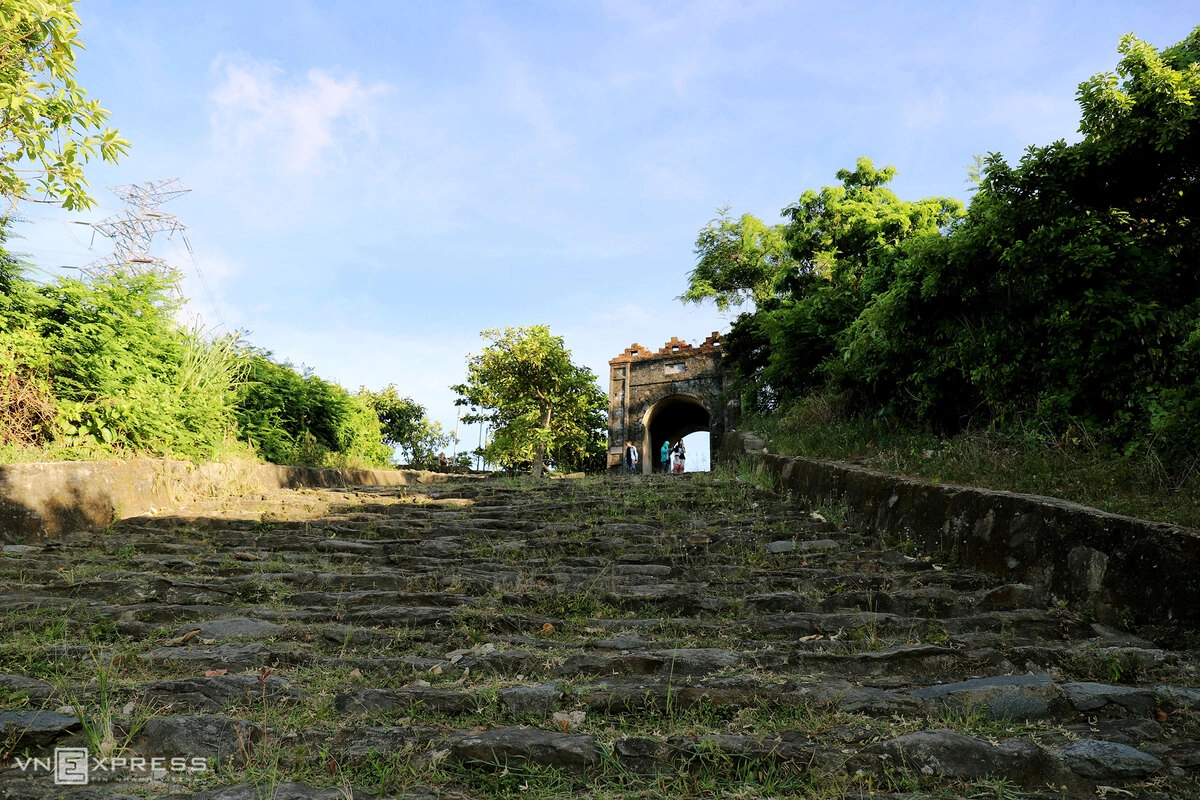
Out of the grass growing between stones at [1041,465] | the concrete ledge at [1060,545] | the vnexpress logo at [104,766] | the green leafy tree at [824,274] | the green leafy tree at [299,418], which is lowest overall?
the vnexpress logo at [104,766]

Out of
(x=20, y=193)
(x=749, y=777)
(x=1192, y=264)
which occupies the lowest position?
(x=749, y=777)

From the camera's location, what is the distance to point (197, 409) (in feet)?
27.2

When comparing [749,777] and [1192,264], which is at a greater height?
[1192,264]

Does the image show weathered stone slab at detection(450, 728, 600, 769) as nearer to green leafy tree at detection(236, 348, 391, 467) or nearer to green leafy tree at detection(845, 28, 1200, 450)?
green leafy tree at detection(845, 28, 1200, 450)

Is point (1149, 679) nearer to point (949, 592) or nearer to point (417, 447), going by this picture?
point (949, 592)

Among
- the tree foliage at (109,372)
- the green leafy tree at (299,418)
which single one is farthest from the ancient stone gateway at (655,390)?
the tree foliage at (109,372)

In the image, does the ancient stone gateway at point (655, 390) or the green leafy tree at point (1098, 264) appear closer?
the green leafy tree at point (1098, 264)

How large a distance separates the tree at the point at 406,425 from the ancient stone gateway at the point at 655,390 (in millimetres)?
7723

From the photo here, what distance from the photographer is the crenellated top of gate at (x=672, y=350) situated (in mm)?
25203

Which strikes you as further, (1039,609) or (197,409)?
(197,409)

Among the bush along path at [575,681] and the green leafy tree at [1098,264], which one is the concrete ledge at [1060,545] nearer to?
the bush along path at [575,681]

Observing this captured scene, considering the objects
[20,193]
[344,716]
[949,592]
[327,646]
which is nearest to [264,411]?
[20,193]

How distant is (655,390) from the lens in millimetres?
25703

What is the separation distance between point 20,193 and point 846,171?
18395 millimetres
